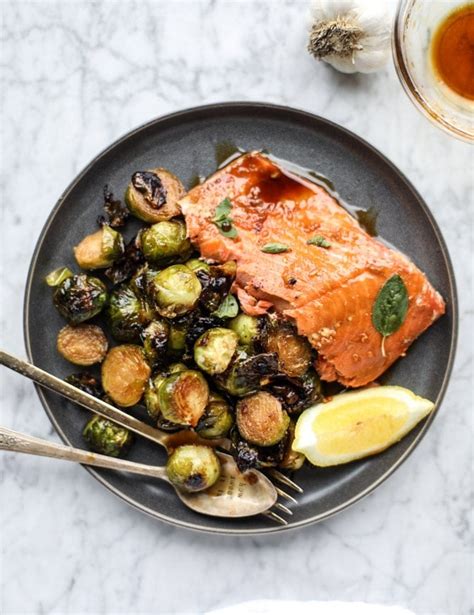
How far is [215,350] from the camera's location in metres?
3.06

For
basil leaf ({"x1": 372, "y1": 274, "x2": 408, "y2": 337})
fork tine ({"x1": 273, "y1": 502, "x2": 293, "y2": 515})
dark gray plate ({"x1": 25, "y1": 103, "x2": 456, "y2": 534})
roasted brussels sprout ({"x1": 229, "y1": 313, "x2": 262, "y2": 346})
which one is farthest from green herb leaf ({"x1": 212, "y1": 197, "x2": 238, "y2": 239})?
fork tine ({"x1": 273, "y1": 502, "x2": 293, "y2": 515})

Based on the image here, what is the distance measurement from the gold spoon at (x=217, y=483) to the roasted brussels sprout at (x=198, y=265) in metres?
0.69

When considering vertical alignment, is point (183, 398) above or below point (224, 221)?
below

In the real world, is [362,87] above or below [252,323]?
above

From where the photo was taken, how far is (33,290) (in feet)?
10.9

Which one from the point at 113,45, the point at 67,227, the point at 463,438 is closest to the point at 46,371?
the point at 67,227

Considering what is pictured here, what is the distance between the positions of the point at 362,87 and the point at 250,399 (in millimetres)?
1552

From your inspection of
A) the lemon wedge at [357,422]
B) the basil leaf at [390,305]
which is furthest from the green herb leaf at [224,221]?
the lemon wedge at [357,422]

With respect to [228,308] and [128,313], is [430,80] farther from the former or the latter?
[128,313]

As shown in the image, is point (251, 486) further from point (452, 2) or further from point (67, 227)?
point (452, 2)

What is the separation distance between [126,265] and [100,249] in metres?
0.14

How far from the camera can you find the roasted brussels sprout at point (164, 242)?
3158mm

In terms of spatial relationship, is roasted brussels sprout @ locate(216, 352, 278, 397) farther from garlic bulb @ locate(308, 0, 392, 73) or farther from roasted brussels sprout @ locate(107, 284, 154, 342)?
garlic bulb @ locate(308, 0, 392, 73)

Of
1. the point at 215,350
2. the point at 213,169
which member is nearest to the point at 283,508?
the point at 215,350
